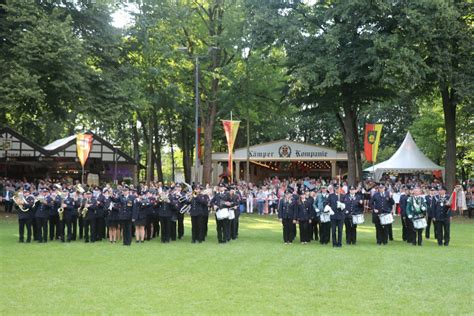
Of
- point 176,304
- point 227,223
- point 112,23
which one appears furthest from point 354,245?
point 112,23

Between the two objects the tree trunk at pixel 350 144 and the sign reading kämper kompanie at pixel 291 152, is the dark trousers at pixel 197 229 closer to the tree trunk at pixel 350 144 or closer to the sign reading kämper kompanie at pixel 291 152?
the tree trunk at pixel 350 144

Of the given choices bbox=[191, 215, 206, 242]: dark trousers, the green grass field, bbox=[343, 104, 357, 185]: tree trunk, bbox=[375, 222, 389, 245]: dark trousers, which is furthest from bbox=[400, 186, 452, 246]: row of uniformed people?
bbox=[343, 104, 357, 185]: tree trunk

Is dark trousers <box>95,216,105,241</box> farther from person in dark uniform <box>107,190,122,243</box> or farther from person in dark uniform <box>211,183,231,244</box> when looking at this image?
person in dark uniform <box>211,183,231,244</box>

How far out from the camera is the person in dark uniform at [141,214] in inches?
714

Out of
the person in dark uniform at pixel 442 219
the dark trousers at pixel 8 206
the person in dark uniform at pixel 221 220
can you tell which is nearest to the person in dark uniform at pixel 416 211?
the person in dark uniform at pixel 442 219

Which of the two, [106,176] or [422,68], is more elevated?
[422,68]

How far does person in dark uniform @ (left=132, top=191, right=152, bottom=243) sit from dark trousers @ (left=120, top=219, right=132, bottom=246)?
0.22 meters

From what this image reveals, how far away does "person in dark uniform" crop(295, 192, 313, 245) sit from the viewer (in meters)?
18.1

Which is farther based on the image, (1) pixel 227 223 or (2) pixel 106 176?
(2) pixel 106 176

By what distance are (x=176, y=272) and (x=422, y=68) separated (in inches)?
792

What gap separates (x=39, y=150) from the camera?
39469 mm

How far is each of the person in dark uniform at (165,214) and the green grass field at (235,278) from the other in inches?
33.3

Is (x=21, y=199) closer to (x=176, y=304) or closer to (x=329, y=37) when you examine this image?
(x=176, y=304)

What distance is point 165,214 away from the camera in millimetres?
18578
